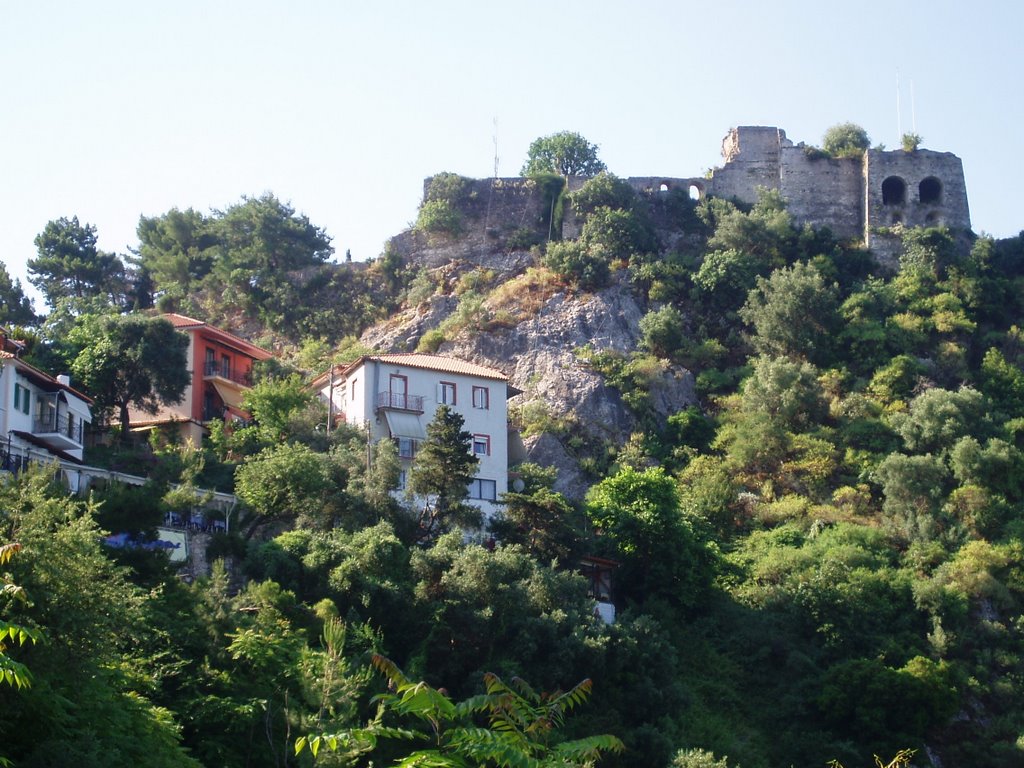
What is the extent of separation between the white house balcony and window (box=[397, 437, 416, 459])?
31.5 ft

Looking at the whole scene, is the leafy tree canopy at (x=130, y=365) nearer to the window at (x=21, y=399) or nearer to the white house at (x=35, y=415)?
the white house at (x=35, y=415)

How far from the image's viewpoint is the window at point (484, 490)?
152ft

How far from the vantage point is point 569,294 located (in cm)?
6153

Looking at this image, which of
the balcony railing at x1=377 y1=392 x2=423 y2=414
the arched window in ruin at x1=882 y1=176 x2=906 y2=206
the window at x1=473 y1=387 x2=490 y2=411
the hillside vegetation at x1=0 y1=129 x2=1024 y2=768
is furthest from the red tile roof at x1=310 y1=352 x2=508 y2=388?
the arched window in ruin at x1=882 y1=176 x2=906 y2=206

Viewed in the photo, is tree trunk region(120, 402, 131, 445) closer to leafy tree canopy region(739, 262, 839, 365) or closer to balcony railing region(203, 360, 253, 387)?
balcony railing region(203, 360, 253, 387)

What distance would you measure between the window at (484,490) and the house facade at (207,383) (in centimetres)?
978

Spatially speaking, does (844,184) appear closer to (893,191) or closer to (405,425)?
(893,191)

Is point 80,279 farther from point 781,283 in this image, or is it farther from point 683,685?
point 683,685

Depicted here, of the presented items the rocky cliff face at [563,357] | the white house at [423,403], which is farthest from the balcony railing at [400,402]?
the rocky cliff face at [563,357]

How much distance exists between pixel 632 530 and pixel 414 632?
9570mm

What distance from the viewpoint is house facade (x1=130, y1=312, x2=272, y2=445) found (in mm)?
52000

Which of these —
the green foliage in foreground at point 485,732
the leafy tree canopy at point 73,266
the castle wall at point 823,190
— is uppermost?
the castle wall at point 823,190

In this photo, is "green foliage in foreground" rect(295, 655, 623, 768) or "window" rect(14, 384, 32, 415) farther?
"window" rect(14, 384, 32, 415)

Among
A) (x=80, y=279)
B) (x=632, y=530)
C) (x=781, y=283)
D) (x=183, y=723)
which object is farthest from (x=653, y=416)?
(x=183, y=723)
